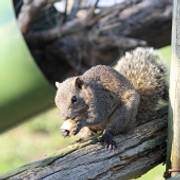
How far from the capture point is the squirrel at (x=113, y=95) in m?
2.98

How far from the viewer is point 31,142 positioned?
19.2 feet

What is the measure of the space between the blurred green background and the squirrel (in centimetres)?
203

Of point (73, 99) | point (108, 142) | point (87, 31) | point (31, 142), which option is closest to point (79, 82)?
point (73, 99)

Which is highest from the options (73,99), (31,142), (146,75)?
(73,99)

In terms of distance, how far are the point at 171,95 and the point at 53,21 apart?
2.12m

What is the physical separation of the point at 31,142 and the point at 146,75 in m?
2.69

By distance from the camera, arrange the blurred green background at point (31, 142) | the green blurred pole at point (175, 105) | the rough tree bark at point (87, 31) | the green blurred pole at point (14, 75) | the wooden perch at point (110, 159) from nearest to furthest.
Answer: the wooden perch at point (110, 159) → the green blurred pole at point (175, 105) → the green blurred pole at point (14, 75) → the rough tree bark at point (87, 31) → the blurred green background at point (31, 142)

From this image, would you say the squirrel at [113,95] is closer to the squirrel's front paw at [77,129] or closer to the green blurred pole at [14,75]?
the squirrel's front paw at [77,129]

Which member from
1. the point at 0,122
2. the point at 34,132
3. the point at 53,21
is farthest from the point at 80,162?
the point at 34,132

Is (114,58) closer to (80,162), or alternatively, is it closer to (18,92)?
(18,92)

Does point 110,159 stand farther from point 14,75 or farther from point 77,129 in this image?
point 14,75

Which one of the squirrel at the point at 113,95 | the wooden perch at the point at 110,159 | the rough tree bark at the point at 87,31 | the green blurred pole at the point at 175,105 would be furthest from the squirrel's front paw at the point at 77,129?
the rough tree bark at the point at 87,31

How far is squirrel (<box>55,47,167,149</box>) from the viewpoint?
2984 mm

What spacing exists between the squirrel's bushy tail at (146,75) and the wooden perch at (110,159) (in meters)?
0.19
